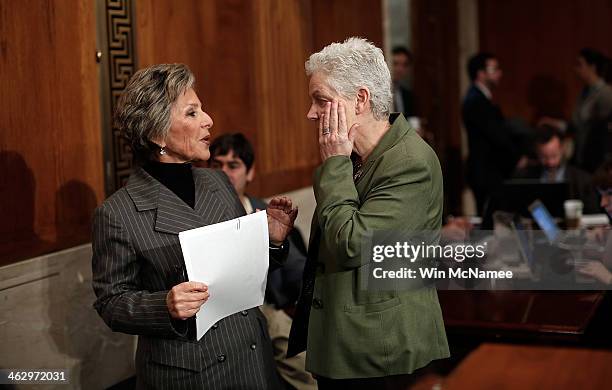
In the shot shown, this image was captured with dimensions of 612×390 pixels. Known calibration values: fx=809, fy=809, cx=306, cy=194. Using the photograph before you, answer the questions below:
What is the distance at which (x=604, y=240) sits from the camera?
401cm

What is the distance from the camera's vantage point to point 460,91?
30.9 ft

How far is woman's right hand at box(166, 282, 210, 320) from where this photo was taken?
196 centimetres

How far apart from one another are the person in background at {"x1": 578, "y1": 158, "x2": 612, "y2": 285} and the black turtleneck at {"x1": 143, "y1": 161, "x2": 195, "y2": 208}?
1929 millimetres

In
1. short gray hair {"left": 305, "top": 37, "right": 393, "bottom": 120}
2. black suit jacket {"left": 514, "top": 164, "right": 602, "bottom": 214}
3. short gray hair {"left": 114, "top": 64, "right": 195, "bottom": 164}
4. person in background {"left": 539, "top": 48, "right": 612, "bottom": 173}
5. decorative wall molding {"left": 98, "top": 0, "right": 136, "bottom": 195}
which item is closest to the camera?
short gray hair {"left": 305, "top": 37, "right": 393, "bottom": 120}

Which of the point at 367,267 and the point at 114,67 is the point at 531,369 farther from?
the point at 114,67

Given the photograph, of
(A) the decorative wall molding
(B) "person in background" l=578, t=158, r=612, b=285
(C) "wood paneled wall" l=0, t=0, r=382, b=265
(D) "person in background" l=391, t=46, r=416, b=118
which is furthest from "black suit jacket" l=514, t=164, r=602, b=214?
(A) the decorative wall molding

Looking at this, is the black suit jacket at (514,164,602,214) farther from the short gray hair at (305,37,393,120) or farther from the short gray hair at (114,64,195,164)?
the short gray hair at (114,64,195,164)

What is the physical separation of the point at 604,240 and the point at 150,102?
2700 millimetres

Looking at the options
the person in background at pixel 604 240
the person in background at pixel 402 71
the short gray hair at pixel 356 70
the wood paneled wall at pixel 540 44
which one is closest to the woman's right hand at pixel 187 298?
the short gray hair at pixel 356 70

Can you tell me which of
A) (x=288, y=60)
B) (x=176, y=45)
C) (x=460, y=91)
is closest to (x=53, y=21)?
(x=176, y=45)

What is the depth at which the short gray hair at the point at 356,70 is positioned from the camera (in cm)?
204

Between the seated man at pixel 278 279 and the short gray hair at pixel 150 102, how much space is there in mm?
1011

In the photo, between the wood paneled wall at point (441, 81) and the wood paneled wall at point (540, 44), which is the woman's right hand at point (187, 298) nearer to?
the wood paneled wall at point (441, 81)

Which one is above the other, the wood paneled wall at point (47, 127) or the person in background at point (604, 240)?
the wood paneled wall at point (47, 127)
